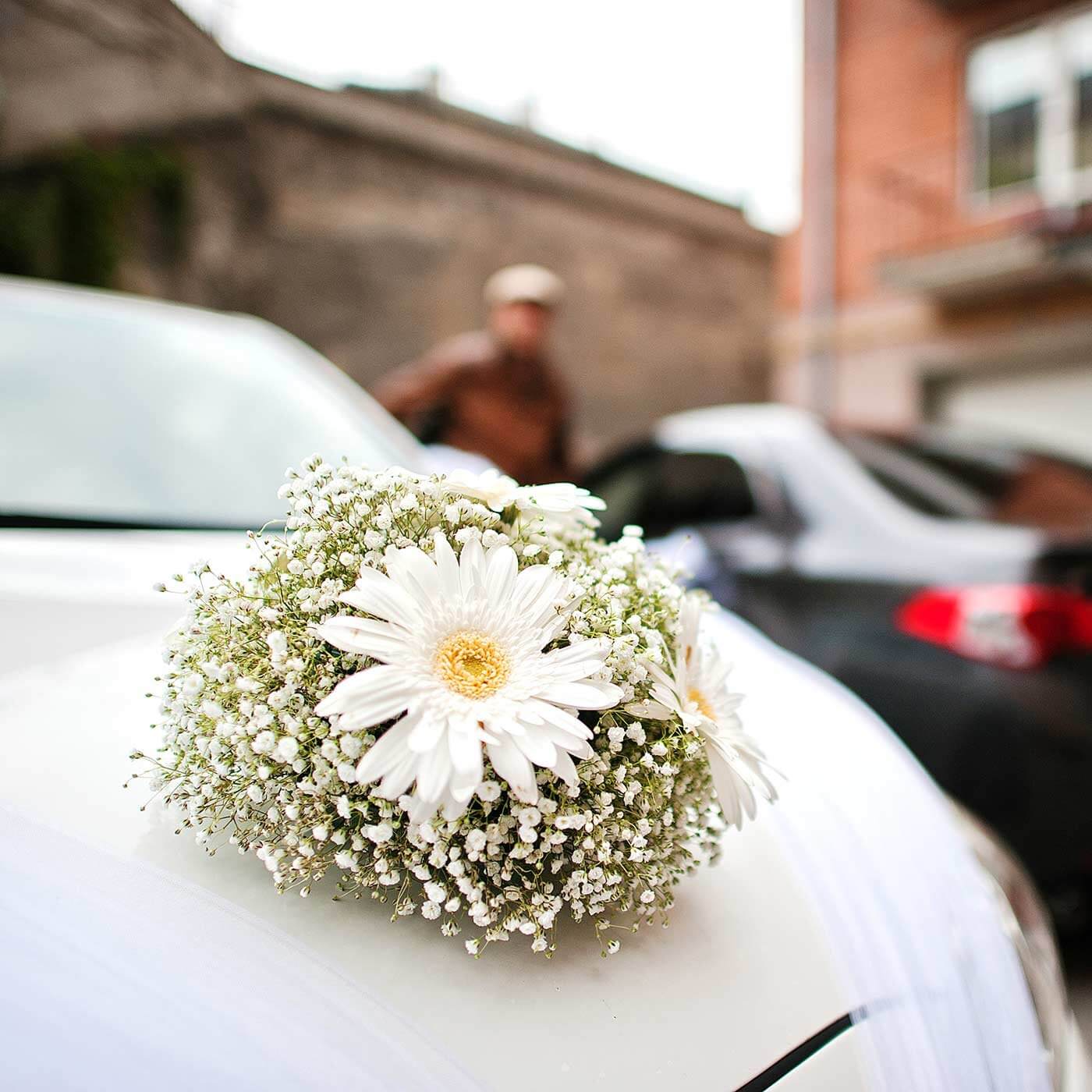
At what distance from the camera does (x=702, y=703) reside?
1.03 m

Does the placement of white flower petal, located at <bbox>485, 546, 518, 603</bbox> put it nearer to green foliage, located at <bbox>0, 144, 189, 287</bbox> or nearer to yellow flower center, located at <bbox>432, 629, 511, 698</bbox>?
yellow flower center, located at <bbox>432, 629, 511, 698</bbox>

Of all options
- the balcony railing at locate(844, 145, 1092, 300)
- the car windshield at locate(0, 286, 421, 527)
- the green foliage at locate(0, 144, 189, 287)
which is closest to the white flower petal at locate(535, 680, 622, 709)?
the car windshield at locate(0, 286, 421, 527)

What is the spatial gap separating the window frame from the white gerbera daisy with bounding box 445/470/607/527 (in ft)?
32.7

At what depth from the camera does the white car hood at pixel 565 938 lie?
32.5 inches

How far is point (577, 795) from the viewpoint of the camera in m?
0.91

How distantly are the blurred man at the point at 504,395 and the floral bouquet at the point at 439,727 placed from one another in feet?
10.8

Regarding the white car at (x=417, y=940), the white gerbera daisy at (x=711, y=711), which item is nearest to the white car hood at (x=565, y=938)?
the white car at (x=417, y=940)

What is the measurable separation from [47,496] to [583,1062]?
1317 mm

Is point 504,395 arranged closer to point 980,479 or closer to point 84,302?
point 980,479

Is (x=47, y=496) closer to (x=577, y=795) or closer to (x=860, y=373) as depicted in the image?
(x=577, y=795)

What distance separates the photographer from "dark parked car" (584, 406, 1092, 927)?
8.13 ft

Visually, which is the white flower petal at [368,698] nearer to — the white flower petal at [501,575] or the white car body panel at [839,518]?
the white flower petal at [501,575]

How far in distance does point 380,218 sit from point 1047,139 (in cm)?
671

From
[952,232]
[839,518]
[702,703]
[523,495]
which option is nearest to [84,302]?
[523,495]
